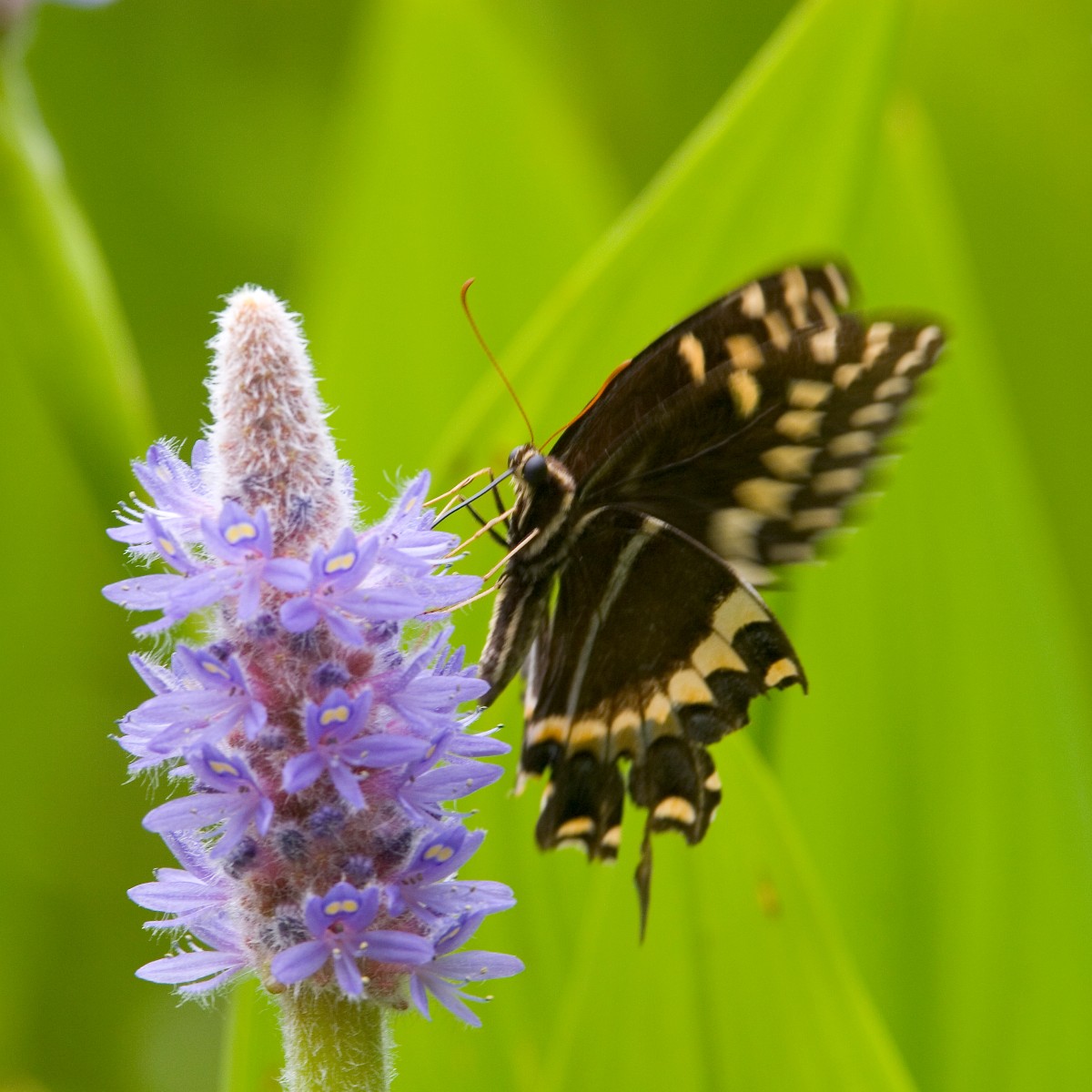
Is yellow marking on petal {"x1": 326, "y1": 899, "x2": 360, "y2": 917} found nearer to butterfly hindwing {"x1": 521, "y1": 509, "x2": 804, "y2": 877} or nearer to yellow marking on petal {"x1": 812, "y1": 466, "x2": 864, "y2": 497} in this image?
butterfly hindwing {"x1": 521, "y1": 509, "x2": 804, "y2": 877}

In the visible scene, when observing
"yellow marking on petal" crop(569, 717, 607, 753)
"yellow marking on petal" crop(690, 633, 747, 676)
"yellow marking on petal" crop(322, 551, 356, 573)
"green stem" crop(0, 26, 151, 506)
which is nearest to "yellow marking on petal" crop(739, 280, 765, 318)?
"yellow marking on petal" crop(690, 633, 747, 676)

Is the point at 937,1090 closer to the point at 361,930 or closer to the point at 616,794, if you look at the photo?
the point at 616,794

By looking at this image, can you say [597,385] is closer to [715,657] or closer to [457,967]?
[715,657]

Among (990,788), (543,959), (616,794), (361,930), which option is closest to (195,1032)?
(543,959)

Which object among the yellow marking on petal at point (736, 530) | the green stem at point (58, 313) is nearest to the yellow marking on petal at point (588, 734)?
the yellow marking on petal at point (736, 530)

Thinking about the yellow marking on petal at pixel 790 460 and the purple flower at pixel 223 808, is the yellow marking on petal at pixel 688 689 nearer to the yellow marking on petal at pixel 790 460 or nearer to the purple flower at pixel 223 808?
the yellow marking on petal at pixel 790 460
